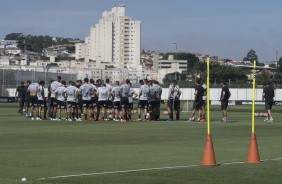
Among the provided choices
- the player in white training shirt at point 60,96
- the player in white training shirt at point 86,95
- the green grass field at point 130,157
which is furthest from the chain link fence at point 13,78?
the green grass field at point 130,157

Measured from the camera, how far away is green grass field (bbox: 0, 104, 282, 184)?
49.3ft

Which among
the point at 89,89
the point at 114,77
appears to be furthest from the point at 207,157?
the point at 114,77

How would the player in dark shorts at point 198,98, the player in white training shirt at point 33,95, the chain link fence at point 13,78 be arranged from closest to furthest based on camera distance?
the player in dark shorts at point 198,98
the player in white training shirt at point 33,95
the chain link fence at point 13,78

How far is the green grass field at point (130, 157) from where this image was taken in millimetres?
15031

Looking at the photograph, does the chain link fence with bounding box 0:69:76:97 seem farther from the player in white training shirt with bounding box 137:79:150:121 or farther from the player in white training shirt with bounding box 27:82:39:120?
the player in white training shirt with bounding box 137:79:150:121

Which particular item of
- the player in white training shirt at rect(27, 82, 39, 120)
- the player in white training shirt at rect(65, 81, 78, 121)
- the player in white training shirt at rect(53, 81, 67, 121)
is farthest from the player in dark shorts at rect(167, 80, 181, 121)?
the player in white training shirt at rect(27, 82, 39, 120)

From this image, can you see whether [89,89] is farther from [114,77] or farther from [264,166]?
[114,77]

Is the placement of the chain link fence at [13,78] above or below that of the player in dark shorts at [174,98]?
above

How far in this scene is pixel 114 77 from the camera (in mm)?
112750

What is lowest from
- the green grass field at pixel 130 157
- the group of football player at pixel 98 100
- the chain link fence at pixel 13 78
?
the green grass field at pixel 130 157

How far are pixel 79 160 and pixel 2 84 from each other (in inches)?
2838

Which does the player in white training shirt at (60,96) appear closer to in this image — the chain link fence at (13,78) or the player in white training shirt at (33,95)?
the player in white training shirt at (33,95)

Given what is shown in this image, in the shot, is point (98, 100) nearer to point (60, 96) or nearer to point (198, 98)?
point (60, 96)

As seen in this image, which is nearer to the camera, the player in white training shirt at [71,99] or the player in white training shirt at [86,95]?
the player in white training shirt at [71,99]
